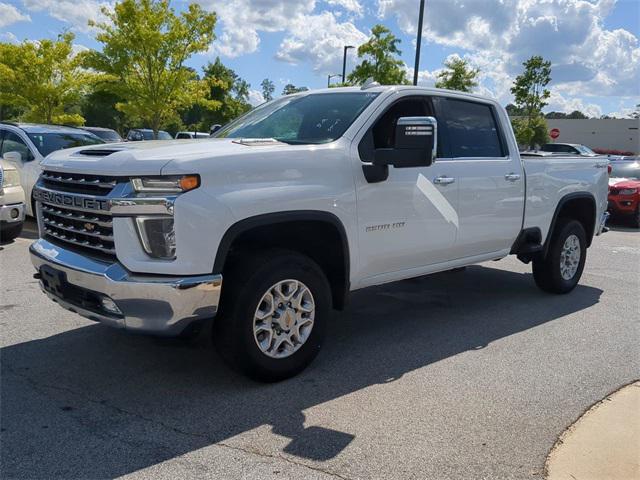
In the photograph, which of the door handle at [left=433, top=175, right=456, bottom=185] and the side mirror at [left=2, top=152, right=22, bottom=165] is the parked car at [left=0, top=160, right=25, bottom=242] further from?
the door handle at [left=433, top=175, right=456, bottom=185]

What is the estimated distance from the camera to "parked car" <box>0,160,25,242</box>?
26.0 feet

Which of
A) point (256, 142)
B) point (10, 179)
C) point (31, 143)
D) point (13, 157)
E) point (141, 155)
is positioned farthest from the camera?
point (31, 143)

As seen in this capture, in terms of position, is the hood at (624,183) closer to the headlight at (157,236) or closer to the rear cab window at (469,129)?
the rear cab window at (469,129)

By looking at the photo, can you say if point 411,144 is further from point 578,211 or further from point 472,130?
point 578,211

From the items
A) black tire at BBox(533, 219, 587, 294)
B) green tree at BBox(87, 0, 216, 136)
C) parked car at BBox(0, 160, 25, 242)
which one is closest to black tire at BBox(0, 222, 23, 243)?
parked car at BBox(0, 160, 25, 242)

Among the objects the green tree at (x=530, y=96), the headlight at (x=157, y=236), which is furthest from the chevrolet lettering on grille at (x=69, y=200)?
the green tree at (x=530, y=96)

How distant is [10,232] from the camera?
330 inches

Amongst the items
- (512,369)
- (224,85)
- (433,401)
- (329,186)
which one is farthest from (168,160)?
(224,85)

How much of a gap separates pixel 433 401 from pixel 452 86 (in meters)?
25.9

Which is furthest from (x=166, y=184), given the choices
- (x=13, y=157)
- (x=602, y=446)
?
(x=13, y=157)

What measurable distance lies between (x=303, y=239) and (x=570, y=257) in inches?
151

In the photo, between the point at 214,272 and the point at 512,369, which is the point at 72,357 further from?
the point at 512,369

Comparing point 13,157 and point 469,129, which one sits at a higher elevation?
point 469,129

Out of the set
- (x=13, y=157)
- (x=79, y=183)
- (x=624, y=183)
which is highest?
(x=79, y=183)
